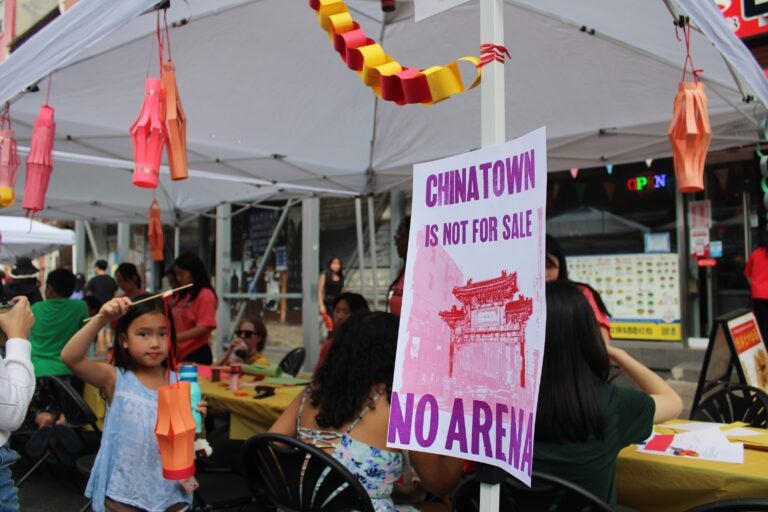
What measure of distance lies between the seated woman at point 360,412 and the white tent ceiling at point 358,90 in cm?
156

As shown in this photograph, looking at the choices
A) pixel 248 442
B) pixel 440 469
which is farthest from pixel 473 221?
pixel 248 442

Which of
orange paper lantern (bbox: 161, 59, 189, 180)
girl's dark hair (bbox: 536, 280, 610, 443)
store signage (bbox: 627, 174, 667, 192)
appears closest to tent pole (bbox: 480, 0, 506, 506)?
girl's dark hair (bbox: 536, 280, 610, 443)

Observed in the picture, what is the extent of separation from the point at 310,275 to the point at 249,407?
18.8ft

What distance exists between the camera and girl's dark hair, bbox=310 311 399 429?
7.47ft

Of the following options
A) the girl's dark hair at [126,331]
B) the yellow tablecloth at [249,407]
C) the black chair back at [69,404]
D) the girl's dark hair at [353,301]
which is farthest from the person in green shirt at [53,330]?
the girl's dark hair at [126,331]

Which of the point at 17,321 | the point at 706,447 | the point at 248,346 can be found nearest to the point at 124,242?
the point at 248,346

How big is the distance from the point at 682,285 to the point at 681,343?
0.73m

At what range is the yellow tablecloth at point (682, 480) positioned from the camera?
6.85 feet

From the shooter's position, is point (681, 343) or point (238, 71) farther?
point (681, 343)

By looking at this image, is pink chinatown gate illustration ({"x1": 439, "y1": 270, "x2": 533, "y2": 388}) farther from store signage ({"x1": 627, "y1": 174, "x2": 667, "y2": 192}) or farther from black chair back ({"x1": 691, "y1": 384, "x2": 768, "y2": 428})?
store signage ({"x1": 627, "y1": 174, "x2": 667, "y2": 192})

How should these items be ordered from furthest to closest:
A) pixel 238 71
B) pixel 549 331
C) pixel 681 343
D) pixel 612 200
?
pixel 612 200
pixel 681 343
pixel 238 71
pixel 549 331

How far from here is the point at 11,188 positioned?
10.3ft

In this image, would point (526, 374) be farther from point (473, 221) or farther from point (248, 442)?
point (248, 442)

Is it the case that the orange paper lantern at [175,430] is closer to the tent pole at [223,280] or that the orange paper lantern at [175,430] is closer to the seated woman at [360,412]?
the seated woman at [360,412]
